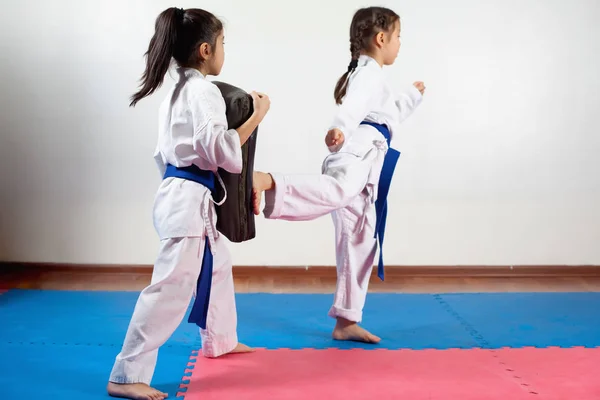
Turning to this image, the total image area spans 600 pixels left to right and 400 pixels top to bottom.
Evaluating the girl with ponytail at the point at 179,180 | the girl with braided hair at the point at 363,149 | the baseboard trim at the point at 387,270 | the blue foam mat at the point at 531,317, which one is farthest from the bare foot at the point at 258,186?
the baseboard trim at the point at 387,270

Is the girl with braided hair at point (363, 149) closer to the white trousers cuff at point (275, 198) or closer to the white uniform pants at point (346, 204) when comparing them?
the white uniform pants at point (346, 204)

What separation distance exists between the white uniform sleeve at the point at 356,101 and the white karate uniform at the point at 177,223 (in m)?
0.77

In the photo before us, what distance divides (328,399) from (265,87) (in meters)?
2.94

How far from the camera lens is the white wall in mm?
5016

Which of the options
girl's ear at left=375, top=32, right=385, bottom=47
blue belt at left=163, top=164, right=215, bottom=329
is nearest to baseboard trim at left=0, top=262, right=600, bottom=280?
girl's ear at left=375, top=32, right=385, bottom=47

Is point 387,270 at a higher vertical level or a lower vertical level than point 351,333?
lower

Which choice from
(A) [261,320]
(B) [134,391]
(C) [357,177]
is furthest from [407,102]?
(B) [134,391]

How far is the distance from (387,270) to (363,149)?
214 cm

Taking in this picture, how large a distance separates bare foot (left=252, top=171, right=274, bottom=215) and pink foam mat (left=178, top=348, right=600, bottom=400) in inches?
27.5

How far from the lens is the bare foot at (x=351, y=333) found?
3354mm

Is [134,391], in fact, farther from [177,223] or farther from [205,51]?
[205,51]

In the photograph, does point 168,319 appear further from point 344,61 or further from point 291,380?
point 344,61

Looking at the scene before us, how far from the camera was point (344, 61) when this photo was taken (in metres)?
5.02

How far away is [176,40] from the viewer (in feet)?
8.46
